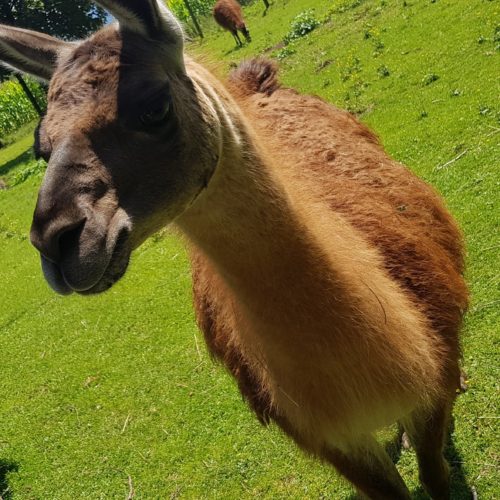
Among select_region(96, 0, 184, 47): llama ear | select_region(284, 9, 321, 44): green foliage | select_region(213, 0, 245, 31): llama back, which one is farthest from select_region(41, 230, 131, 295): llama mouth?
select_region(213, 0, 245, 31): llama back

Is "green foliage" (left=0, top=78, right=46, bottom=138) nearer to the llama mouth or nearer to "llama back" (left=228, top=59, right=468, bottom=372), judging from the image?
"llama back" (left=228, top=59, right=468, bottom=372)

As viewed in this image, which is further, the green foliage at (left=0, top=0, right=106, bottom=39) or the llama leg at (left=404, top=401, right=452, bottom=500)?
the green foliage at (left=0, top=0, right=106, bottom=39)

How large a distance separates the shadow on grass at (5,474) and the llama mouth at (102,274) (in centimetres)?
403

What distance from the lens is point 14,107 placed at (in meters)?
35.6

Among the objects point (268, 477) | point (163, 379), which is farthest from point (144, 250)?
point (268, 477)

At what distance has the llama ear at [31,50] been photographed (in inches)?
85.0

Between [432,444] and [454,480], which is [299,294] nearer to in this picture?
[432,444]

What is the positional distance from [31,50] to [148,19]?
590mm

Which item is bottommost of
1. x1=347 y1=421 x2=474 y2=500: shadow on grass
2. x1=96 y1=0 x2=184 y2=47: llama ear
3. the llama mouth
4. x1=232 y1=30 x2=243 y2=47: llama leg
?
x1=232 y1=30 x2=243 y2=47: llama leg

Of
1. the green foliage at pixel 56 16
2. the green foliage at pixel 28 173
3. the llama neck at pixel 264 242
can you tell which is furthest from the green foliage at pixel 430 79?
the green foliage at pixel 56 16

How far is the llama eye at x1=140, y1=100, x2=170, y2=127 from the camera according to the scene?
1.80 metres

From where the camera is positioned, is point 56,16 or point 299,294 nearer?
point 299,294

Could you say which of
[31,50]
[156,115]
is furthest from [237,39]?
[156,115]

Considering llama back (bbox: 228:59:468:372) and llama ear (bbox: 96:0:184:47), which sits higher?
llama ear (bbox: 96:0:184:47)
